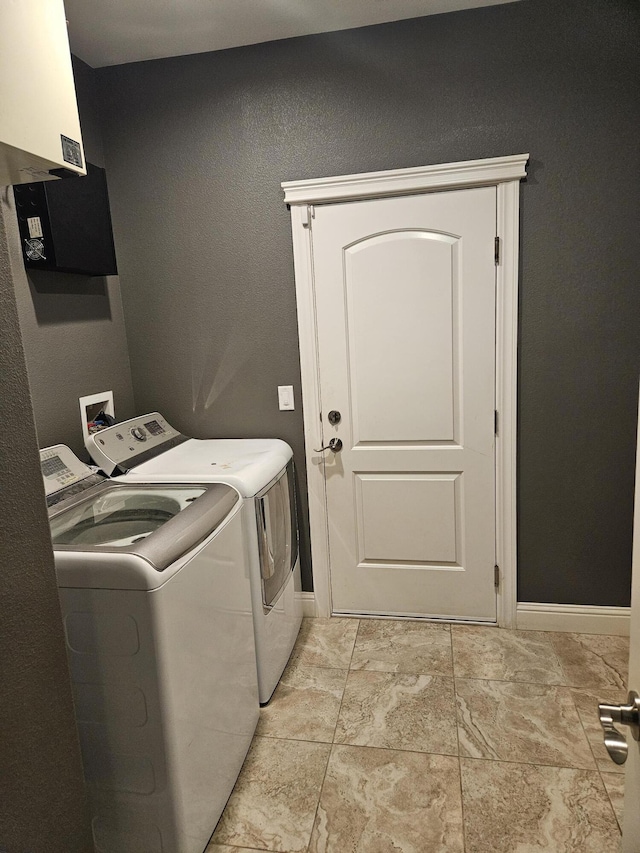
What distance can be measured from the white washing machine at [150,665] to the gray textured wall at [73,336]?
692mm

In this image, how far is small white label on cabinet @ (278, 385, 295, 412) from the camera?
2.67 m

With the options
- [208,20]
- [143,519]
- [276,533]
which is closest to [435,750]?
[276,533]

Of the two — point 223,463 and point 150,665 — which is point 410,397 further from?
point 150,665

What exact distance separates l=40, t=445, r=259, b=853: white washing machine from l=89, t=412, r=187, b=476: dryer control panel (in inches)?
18.1

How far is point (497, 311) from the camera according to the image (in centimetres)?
241

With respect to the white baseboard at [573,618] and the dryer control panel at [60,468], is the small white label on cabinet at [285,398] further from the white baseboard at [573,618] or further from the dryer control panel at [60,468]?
the white baseboard at [573,618]

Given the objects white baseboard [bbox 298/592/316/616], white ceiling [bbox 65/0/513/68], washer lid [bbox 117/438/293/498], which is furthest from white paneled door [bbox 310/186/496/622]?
white ceiling [bbox 65/0/513/68]

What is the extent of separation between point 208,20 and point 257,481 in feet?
6.30

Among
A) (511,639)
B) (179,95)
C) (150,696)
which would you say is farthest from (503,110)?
(150,696)

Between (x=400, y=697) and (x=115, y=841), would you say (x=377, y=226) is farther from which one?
(x=115, y=841)

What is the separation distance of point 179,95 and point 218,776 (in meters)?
2.81

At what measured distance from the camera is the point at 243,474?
204 centimetres

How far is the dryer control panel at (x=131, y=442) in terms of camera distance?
7.16 feet

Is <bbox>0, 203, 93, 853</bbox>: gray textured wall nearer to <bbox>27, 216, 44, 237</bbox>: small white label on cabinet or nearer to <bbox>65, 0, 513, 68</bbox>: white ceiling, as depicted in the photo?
<bbox>27, 216, 44, 237</bbox>: small white label on cabinet
